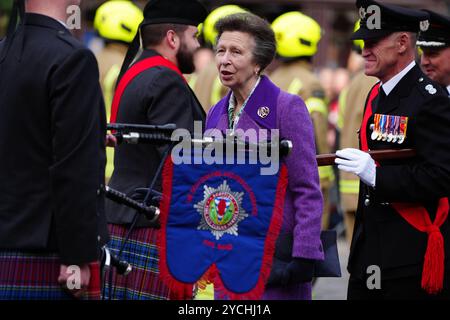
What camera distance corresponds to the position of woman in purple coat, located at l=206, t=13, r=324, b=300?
4801 millimetres

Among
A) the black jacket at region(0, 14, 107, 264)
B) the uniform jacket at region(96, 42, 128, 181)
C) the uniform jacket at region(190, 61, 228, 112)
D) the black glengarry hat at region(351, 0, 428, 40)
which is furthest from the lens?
the uniform jacket at region(190, 61, 228, 112)

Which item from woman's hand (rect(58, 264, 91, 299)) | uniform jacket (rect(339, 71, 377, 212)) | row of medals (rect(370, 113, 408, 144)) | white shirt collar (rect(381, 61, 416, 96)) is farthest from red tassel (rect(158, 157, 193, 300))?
uniform jacket (rect(339, 71, 377, 212))

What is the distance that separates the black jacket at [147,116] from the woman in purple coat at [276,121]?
11.7 inches

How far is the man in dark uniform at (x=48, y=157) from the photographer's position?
12.8 feet

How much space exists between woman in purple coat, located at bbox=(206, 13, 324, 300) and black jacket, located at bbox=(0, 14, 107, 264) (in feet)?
3.44

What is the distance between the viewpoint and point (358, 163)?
16.0ft

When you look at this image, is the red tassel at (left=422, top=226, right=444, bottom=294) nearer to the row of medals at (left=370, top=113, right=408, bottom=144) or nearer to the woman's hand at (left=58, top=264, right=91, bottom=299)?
the row of medals at (left=370, top=113, right=408, bottom=144)

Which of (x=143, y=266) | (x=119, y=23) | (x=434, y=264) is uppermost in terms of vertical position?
(x=119, y=23)

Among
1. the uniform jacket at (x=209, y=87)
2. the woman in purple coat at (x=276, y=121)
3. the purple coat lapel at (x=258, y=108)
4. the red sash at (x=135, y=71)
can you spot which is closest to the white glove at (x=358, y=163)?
the woman in purple coat at (x=276, y=121)

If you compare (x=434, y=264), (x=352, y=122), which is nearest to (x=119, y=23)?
(x=352, y=122)

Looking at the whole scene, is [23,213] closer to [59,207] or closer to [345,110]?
[59,207]

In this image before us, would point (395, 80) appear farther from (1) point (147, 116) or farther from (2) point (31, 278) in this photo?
(2) point (31, 278)

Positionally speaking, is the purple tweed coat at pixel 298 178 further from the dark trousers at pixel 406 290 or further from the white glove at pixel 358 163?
the dark trousers at pixel 406 290

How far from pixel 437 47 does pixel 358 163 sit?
129cm
